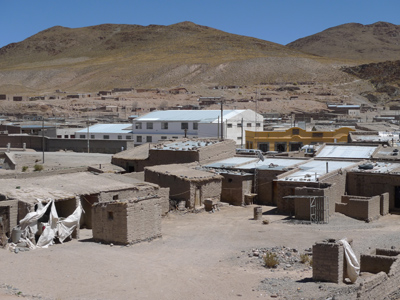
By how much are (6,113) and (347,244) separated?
255ft

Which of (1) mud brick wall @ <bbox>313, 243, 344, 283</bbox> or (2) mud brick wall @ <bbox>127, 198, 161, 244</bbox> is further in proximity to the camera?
(2) mud brick wall @ <bbox>127, 198, 161, 244</bbox>

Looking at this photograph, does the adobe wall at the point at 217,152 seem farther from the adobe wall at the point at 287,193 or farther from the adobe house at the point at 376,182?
the adobe house at the point at 376,182

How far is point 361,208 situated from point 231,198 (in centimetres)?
615

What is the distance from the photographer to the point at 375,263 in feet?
48.7

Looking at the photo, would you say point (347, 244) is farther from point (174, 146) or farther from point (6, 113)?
point (6, 113)

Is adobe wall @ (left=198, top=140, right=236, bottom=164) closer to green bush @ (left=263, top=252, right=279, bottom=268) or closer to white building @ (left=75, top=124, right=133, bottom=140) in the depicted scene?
green bush @ (left=263, top=252, right=279, bottom=268)

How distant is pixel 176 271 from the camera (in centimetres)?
1555

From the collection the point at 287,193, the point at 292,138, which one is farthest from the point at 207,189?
the point at 292,138

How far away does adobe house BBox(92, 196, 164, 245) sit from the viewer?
59.6ft

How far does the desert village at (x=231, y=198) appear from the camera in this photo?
14453 millimetres

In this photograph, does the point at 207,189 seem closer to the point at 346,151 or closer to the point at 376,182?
the point at 376,182

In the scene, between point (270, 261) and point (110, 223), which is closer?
point (270, 261)

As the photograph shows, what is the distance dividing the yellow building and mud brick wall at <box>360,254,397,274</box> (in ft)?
87.9

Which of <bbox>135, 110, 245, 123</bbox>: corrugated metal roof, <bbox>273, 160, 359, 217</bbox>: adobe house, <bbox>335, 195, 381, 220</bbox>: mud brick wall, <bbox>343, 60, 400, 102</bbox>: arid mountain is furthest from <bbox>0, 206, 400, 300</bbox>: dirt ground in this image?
<bbox>343, 60, 400, 102</bbox>: arid mountain
